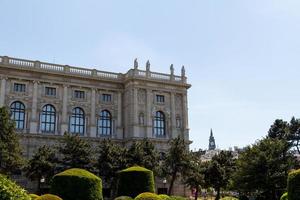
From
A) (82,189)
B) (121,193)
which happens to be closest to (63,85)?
(121,193)

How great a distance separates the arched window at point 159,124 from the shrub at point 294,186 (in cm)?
3678

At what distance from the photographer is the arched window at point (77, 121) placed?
5409cm

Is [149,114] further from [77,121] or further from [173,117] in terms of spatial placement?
[77,121]

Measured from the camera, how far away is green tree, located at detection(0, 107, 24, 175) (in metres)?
39.3

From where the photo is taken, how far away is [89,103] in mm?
55375

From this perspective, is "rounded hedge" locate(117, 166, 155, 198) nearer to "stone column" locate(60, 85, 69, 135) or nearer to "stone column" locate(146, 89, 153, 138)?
"stone column" locate(60, 85, 69, 135)

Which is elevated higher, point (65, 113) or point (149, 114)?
point (149, 114)

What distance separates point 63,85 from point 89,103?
411cm

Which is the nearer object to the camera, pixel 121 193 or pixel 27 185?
pixel 121 193

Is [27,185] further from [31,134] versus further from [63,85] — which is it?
[63,85]

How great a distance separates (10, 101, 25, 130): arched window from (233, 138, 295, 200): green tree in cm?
2645

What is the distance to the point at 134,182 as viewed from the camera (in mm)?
27172

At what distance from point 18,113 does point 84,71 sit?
398 inches

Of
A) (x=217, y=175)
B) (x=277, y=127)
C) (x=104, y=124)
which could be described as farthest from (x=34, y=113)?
(x=277, y=127)
